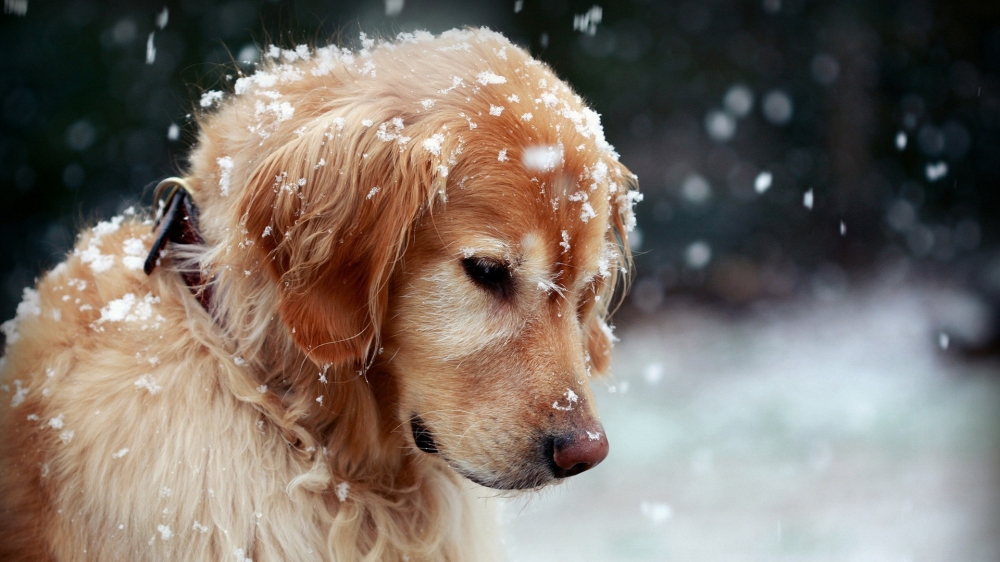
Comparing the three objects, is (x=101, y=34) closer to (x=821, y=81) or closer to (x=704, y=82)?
(x=704, y=82)

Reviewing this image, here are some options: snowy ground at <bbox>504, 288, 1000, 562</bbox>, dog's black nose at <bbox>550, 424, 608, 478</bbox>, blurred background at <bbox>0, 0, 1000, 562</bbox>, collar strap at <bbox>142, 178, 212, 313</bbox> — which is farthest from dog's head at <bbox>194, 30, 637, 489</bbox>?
blurred background at <bbox>0, 0, 1000, 562</bbox>

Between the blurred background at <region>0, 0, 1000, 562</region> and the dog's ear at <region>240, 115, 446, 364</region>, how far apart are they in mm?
2103

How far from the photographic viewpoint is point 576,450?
1504 millimetres

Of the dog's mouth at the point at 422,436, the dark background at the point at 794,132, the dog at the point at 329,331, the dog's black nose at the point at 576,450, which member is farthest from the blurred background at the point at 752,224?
the dog's black nose at the point at 576,450

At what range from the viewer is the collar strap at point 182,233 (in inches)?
68.2

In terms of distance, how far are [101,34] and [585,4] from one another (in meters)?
3.32

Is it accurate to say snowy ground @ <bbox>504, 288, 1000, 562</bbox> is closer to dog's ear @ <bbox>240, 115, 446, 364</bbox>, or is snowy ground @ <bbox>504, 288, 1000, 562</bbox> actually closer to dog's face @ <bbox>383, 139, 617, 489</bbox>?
dog's face @ <bbox>383, 139, 617, 489</bbox>

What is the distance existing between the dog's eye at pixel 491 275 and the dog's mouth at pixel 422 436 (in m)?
0.35

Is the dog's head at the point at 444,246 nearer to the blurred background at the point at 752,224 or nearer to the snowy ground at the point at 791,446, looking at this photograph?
the snowy ground at the point at 791,446

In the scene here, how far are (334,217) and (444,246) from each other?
25 cm

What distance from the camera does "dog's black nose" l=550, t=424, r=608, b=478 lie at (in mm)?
1505

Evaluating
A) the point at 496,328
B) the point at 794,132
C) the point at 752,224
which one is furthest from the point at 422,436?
the point at 794,132

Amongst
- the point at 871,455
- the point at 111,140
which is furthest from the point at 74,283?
the point at 871,455

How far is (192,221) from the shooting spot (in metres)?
1.77
